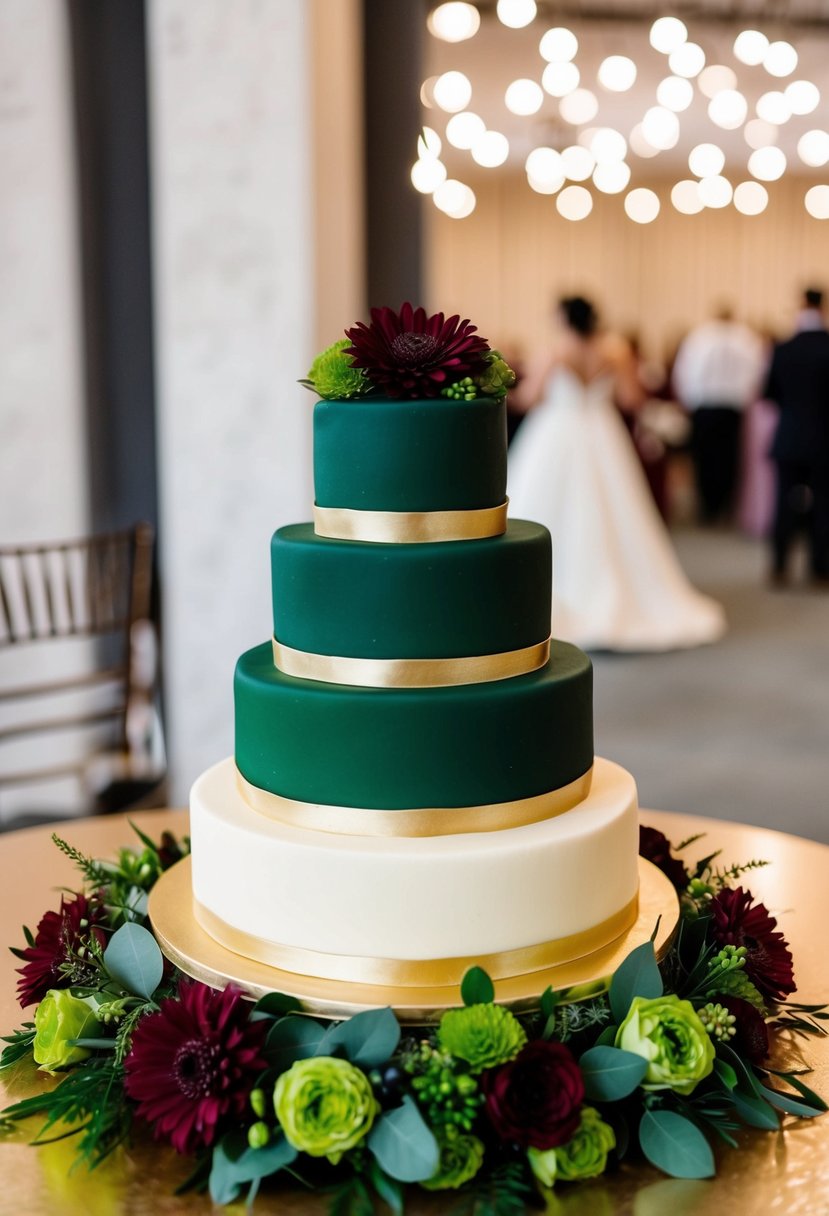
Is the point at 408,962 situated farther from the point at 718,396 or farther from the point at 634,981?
the point at 718,396

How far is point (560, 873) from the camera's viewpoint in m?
1.30

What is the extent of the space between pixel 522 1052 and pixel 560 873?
0.21 metres

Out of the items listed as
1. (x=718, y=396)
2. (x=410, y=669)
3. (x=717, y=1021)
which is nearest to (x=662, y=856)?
(x=717, y=1021)

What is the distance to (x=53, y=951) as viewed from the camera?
140 centimetres

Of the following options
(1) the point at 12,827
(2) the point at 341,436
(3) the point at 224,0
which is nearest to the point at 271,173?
(3) the point at 224,0

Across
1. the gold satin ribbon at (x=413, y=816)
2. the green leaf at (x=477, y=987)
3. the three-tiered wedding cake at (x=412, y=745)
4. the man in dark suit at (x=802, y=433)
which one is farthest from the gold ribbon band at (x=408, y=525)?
the man in dark suit at (x=802, y=433)

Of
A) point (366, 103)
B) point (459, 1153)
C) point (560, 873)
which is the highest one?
point (366, 103)

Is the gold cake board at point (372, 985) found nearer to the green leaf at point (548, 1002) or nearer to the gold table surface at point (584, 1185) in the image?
the green leaf at point (548, 1002)

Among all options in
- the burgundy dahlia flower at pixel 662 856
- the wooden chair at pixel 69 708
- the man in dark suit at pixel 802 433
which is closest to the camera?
the burgundy dahlia flower at pixel 662 856

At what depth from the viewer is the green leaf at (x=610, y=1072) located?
1157 millimetres

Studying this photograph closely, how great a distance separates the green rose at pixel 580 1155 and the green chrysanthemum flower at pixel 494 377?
681 mm

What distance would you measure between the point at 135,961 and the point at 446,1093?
1.22 feet

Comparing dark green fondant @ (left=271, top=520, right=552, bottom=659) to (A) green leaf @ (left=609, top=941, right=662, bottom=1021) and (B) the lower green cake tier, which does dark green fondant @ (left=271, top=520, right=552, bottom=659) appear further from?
(A) green leaf @ (left=609, top=941, right=662, bottom=1021)

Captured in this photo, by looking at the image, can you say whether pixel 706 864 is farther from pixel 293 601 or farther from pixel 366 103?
pixel 366 103
